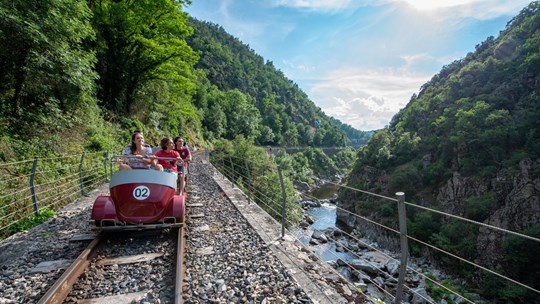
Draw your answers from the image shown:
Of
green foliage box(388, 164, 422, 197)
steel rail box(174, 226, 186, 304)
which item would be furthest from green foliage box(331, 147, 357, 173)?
steel rail box(174, 226, 186, 304)

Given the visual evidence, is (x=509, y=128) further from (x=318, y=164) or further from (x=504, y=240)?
(x=318, y=164)

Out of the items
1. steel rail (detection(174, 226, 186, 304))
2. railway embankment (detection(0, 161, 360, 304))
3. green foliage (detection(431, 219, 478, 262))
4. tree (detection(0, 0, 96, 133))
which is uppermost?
tree (detection(0, 0, 96, 133))

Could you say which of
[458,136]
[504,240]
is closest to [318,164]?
[458,136]

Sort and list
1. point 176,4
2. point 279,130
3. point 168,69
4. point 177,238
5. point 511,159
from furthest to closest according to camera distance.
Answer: point 279,130, point 511,159, point 168,69, point 176,4, point 177,238

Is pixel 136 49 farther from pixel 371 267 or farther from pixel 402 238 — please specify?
pixel 371 267

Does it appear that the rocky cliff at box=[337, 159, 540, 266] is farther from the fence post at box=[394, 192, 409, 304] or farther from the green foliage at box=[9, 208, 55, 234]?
the green foliage at box=[9, 208, 55, 234]

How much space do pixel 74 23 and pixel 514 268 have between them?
3252 centimetres

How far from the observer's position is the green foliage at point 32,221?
5270 mm

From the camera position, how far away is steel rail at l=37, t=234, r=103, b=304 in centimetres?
284

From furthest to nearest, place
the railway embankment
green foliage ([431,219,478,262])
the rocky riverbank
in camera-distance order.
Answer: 1. green foliage ([431,219,478,262])
2. the rocky riverbank
3. the railway embankment

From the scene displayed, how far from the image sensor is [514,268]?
22.1 m

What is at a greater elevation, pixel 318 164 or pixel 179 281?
pixel 179 281

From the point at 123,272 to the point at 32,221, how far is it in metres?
3.56

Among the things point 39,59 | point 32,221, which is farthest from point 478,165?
point 39,59
